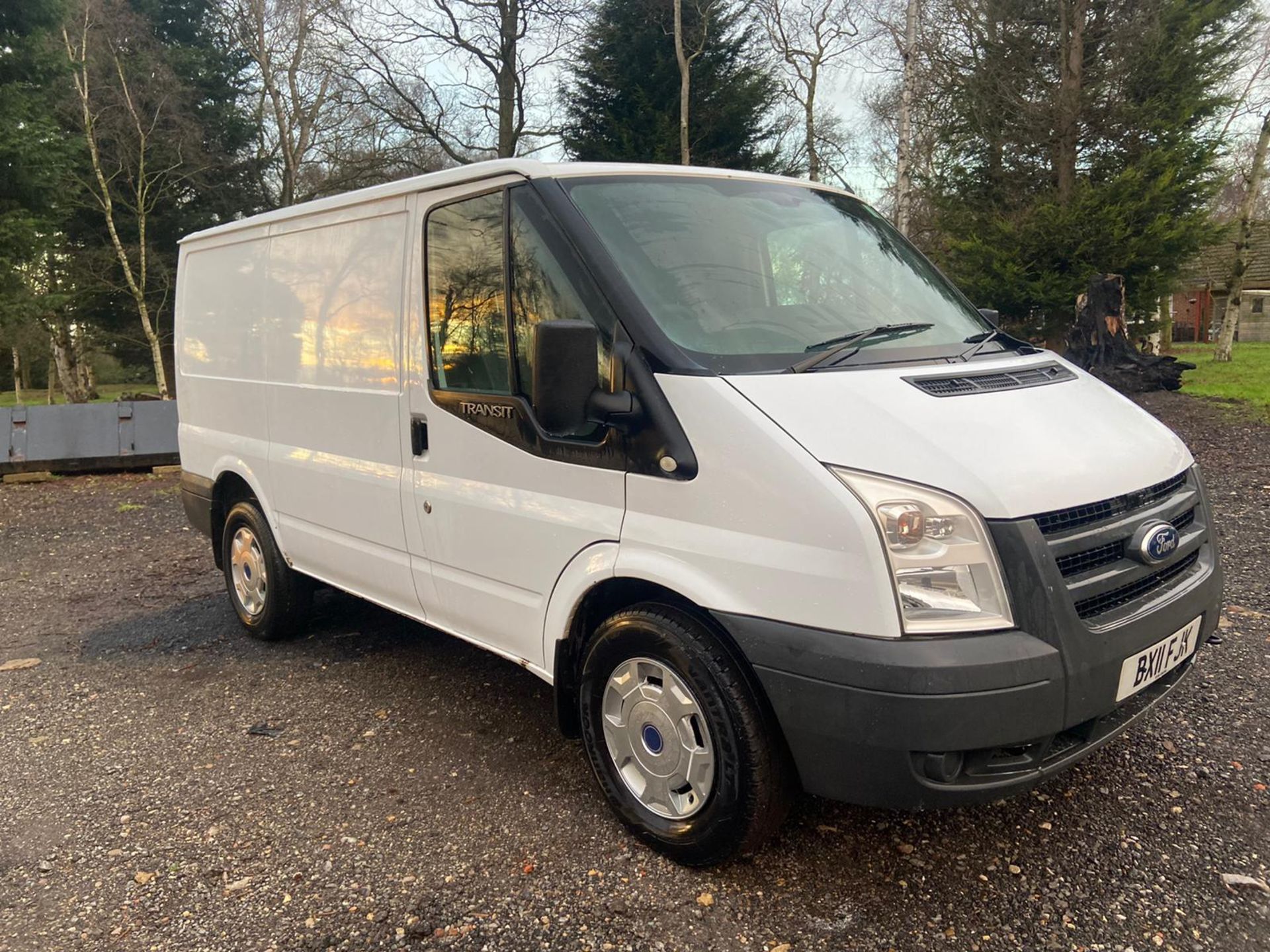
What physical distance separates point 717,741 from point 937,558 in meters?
0.84

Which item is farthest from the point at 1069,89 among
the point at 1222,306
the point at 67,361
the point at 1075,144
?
the point at 1222,306

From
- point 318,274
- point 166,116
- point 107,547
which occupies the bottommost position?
point 107,547

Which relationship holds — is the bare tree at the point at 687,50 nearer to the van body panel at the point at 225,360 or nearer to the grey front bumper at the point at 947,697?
the van body panel at the point at 225,360

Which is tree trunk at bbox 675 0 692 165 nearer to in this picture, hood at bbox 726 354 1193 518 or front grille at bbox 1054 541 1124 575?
hood at bbox 726 354 1193 518

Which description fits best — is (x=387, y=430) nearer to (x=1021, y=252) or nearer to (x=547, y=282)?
(x=547, y=282)

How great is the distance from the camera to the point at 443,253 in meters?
3.50

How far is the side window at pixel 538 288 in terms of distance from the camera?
288 centimetres

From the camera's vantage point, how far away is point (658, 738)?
2869mm

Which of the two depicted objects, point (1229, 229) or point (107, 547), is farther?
point (1229, 229)

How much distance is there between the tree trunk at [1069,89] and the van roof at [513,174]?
1396 centimetres

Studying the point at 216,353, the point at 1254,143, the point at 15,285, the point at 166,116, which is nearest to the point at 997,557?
the point at 216,353

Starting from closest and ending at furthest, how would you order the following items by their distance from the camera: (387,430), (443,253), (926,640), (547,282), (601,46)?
(926,640) → (547,282) → (443,253) → (387,430) → (601,46)

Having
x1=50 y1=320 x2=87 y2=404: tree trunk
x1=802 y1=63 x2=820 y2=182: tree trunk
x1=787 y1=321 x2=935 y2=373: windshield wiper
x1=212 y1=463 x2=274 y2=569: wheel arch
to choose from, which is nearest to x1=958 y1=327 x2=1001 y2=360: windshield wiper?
x1=787 y1=321 x2=935 y2=373: windshield wiper

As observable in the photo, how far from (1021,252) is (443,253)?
47.1ft
